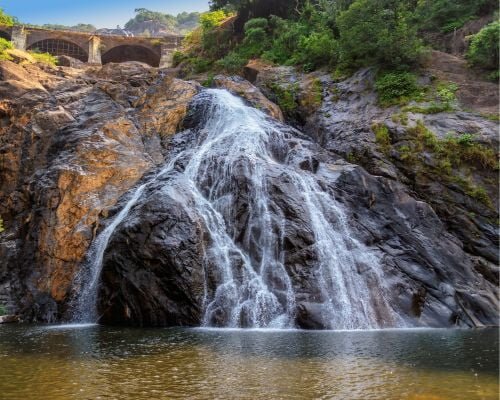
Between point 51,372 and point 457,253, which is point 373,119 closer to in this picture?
point 457,253

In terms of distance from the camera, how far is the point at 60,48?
4459 cm

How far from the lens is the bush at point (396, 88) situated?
70.4 ft

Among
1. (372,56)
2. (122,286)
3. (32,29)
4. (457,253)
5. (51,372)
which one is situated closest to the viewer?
(51,372)

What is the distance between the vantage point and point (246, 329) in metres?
12.1

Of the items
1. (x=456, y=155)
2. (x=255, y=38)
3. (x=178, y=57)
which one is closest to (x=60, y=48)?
(x=178, y=57)

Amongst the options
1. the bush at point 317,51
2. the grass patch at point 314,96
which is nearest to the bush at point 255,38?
the bush at point 317,51

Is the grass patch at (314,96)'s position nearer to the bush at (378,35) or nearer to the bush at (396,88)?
the bush at (378,35)

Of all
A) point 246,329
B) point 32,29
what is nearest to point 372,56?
point 246,329

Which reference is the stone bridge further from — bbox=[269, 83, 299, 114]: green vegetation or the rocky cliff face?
the rocky cliff face

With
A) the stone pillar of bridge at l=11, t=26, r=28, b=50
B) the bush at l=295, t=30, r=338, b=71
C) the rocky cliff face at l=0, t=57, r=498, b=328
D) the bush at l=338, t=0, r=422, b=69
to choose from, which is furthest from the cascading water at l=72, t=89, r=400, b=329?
the stone pillar of bridge at l=11, t=26, r=28, b=50

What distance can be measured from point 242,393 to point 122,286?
326 inches

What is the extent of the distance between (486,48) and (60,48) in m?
37.6

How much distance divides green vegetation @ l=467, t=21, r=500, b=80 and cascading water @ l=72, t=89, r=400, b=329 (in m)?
11.0

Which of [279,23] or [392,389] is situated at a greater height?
[279,23]
